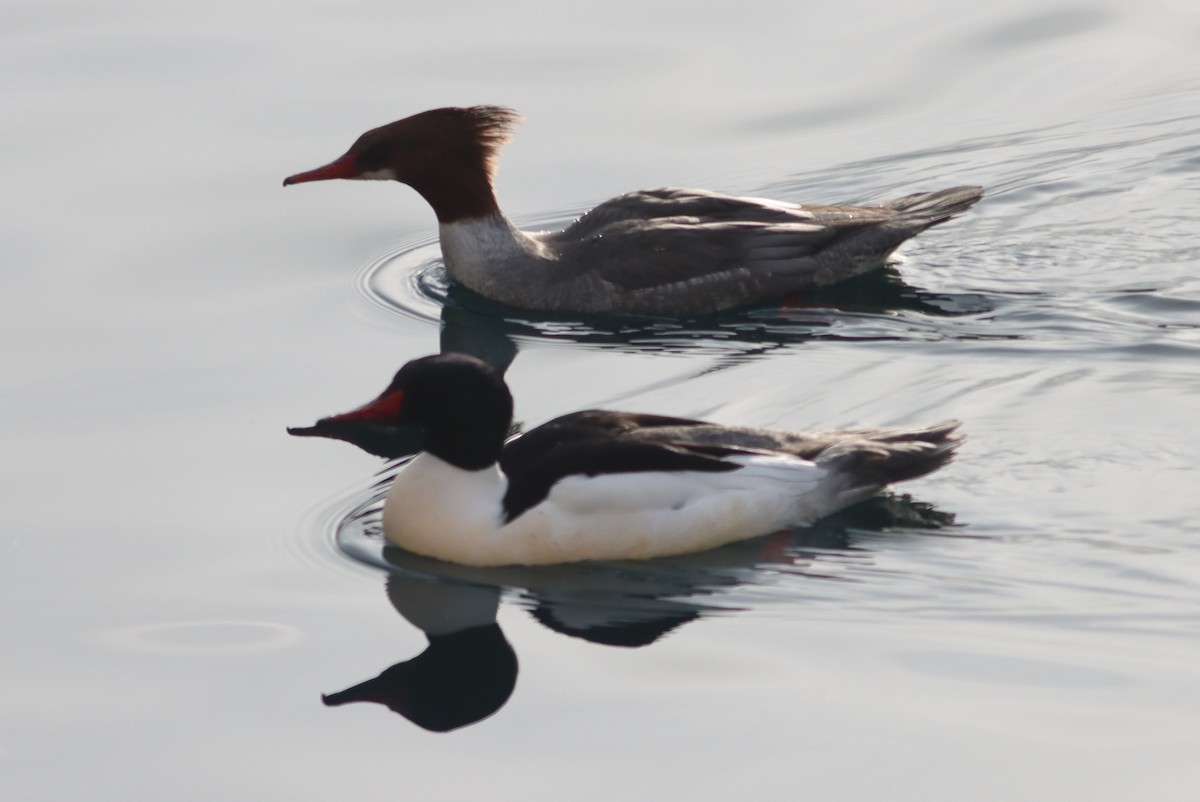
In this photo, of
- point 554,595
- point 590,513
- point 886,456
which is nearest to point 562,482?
point 590,513

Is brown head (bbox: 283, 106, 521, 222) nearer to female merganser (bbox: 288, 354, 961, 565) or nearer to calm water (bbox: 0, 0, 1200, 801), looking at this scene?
calm water (bbox: 0, 0, 1200, 801)

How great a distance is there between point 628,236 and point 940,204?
6.81 ft

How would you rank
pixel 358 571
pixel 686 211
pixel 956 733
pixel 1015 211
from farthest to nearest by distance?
pixel 1015 211
pixel 686 211
pixel 358 571
pixel 956 733

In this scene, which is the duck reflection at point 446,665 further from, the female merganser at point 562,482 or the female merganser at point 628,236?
the female merganser at point 628,236

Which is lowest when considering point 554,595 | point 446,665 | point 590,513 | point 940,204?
point 446,665

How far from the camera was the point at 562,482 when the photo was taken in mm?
7547

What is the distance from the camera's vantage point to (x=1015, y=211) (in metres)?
12.1

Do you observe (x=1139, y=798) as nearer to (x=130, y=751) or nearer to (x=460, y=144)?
(x=130, y=751)

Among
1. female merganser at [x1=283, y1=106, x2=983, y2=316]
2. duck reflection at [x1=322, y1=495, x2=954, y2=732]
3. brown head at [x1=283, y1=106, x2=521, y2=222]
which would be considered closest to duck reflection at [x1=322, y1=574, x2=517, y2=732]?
duck reflection at [x1=322, y1=495, x2=954, y2=732]

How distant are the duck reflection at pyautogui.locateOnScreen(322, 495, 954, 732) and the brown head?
4079 millimetres

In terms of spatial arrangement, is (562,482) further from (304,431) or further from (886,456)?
(304,431)

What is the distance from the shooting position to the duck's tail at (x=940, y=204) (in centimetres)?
1149

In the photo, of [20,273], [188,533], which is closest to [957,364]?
[188,533]

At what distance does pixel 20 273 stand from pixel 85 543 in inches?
158
